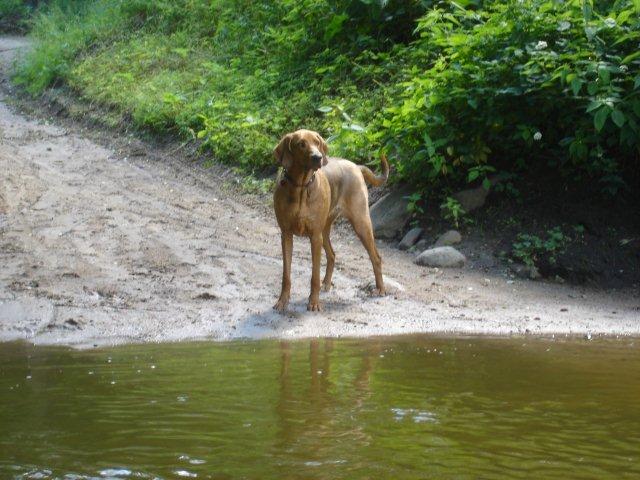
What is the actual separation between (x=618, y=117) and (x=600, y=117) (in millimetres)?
180

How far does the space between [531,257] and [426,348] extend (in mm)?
3336

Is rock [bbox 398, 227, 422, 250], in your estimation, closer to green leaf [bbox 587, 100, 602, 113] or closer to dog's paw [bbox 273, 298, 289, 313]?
green leaf [bbox 587, 100, 602, 113]

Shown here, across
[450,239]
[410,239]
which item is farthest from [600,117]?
[410,239]

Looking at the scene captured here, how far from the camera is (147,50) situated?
20203 mm

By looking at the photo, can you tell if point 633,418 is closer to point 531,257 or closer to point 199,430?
point 199,430

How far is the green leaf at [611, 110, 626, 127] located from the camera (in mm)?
9047

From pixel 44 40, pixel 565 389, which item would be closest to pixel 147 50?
pixel 44 40

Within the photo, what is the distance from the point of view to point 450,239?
10.5 metres

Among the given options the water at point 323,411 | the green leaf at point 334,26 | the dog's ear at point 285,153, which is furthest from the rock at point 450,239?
the green leaf at point 334,26

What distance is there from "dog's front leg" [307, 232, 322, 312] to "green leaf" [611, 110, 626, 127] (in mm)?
3081

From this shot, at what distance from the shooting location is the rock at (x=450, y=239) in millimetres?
10461

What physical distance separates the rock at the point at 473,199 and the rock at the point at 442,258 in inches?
33.2

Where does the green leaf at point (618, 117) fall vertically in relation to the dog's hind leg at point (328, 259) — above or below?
above

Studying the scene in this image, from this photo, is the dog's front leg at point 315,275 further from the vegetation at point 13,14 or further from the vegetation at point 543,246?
the vegetation at point 13,14
